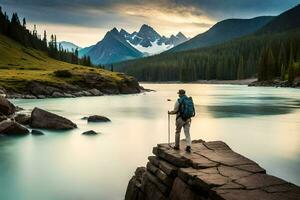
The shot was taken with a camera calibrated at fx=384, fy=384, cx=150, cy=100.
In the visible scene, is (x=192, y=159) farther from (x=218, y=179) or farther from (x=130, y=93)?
(x=130, y=93)

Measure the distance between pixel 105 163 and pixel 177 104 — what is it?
42.5ft

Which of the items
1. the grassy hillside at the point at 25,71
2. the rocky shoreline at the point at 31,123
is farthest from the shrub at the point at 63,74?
the rocky shoreline at the point at 31,123

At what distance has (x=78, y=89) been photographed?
12569cm

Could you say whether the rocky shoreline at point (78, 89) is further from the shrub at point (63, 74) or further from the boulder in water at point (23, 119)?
the boulder in water at point (23, 119)

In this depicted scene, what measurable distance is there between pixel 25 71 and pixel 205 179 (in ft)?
445

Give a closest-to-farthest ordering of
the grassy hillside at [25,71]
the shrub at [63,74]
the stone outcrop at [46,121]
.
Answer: the stone outcrop at [46,121] → the grassy hillside at [25,71] → the shrub at [63,74]

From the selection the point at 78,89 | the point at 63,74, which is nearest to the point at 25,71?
the point at 63,74

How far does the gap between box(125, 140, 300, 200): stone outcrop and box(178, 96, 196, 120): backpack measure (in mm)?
2053

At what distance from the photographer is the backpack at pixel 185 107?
21.5 m

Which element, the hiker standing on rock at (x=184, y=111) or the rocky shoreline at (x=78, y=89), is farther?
the rocky shoreline at (x=78, y=89)

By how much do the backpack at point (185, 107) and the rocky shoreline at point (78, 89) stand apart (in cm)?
8314

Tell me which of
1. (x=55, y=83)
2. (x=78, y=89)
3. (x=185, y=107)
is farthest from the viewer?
(x=78, y=89)

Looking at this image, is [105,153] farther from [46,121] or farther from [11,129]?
[46,121]

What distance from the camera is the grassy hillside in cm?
11494
